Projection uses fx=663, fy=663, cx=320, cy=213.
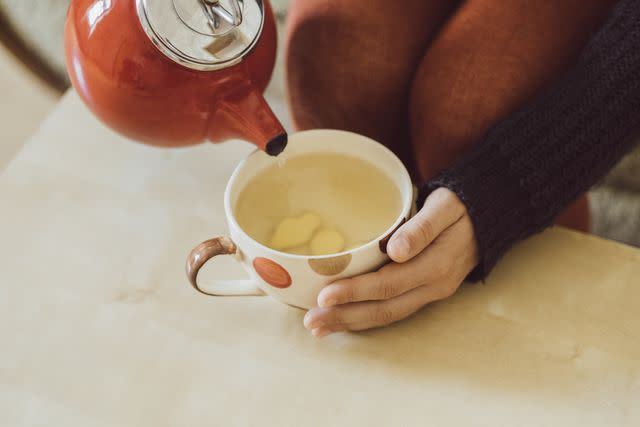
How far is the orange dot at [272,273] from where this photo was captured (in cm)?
46

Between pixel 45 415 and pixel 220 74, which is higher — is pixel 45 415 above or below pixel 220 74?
below

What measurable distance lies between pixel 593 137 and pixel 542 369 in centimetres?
18

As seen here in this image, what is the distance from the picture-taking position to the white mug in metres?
0.46

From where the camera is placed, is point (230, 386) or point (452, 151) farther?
point (452, 151)

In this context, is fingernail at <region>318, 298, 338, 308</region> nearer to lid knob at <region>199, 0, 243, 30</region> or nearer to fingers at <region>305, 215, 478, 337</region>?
fingers at <region>305, 215, 478, 337</region>

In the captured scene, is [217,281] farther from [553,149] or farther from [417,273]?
[553,149]

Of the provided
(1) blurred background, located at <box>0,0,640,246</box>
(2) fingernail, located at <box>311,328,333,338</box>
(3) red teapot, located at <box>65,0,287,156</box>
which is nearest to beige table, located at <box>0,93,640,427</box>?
(2) fingernail, located at <box>311,328,333,338</box>

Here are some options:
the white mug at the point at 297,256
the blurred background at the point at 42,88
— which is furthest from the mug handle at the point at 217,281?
the blurred background at the point at 42,88

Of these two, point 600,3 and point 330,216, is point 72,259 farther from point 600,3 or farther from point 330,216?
point 600,3

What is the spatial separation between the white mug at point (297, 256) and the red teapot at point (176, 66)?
0.04 m

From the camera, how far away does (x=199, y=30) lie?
45cm

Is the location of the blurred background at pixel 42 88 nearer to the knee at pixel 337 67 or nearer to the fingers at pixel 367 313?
the knee at pixel 337 67

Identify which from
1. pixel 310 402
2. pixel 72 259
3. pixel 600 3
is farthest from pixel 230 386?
pixel 600 3

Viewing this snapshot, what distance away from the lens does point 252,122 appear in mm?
494
